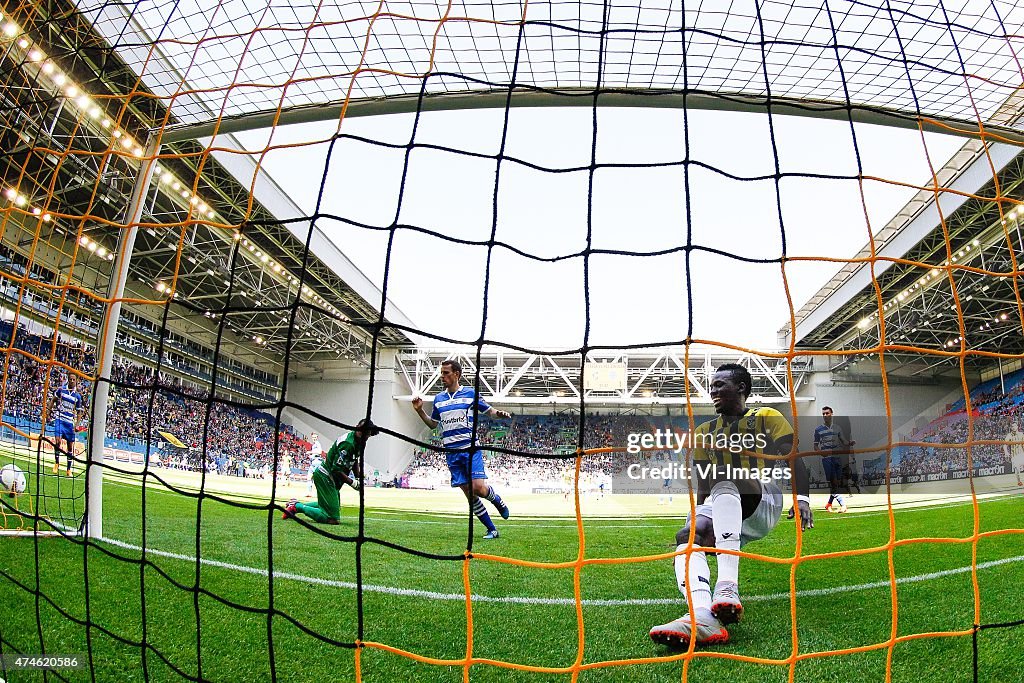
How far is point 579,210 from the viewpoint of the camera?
3.16m

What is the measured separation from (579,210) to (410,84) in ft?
5.51

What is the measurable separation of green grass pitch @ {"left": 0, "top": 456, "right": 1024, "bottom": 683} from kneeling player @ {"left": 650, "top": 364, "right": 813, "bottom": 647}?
0.46ft

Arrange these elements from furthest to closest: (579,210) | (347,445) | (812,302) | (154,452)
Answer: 1. (812,302)
2. (154,452)
3. (347,445)
4. (579,210)

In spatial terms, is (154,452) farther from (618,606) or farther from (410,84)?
(618,606)

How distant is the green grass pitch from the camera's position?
176 centimetres

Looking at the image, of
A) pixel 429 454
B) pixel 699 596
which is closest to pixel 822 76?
pixel 699 596

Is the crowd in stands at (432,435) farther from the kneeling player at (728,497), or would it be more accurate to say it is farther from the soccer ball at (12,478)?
the kneeling player at (728,497)

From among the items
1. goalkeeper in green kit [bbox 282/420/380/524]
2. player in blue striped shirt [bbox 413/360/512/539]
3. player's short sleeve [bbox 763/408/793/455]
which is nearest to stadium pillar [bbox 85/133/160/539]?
goalkeeper in green kit [bbox 282/420/380/524]

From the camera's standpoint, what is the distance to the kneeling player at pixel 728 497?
202 cm

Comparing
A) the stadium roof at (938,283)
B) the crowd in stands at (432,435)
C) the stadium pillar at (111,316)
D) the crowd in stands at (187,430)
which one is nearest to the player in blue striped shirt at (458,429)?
the stadium pillar at (111,316)

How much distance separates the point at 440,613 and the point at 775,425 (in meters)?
1.58

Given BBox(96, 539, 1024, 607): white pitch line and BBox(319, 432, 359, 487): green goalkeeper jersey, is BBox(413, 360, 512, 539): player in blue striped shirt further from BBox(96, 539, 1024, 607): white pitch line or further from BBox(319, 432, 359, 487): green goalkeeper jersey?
BBox(96, 539, 1024, 607): white pitch line

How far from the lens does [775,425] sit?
252 centimetres

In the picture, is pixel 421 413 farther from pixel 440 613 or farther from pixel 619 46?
pixel 619 46
